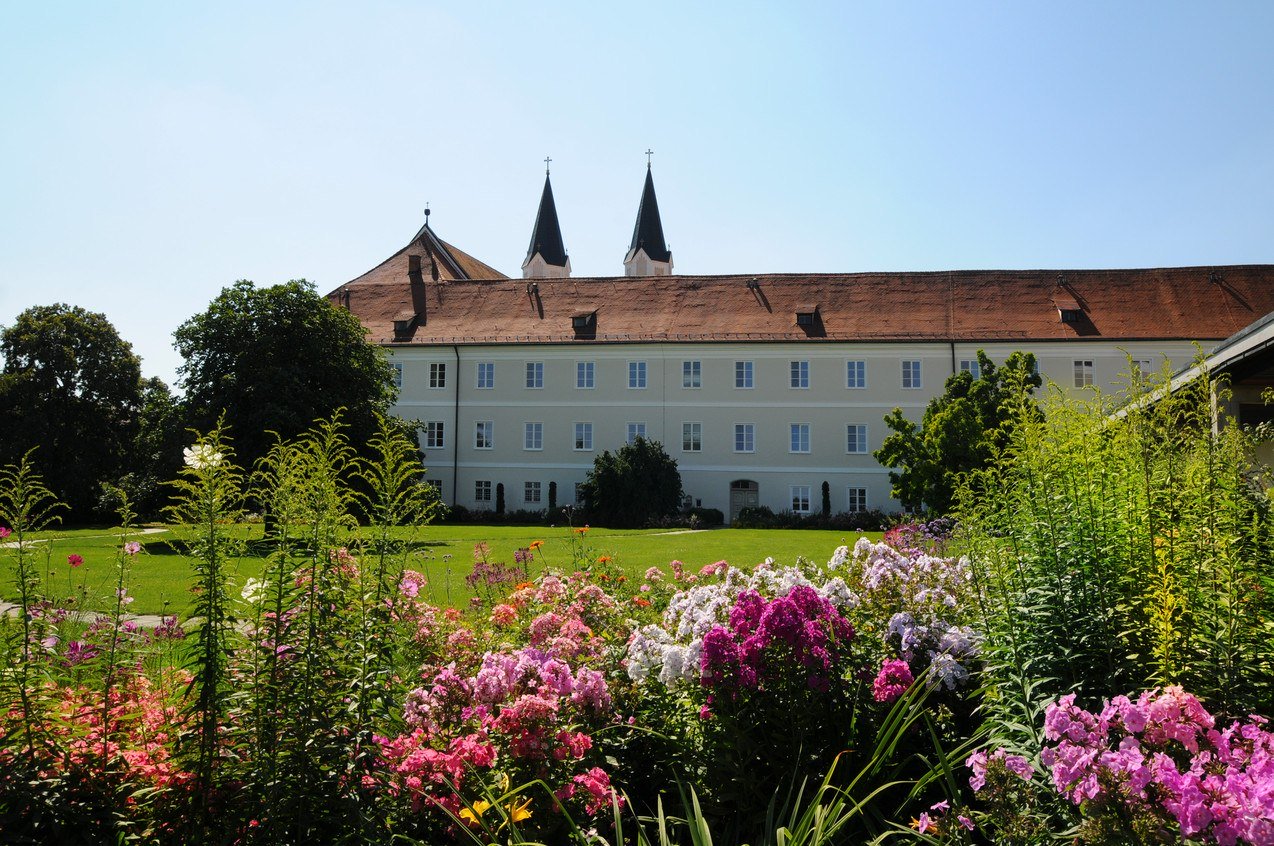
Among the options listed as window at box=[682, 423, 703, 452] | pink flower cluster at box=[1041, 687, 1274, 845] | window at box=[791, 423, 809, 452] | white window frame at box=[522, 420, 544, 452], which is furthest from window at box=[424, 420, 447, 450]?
pink flower cluster at box=[1041, 687, 1274, 845]

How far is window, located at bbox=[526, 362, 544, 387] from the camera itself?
43.4 metres

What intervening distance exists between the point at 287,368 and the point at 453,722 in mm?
26886

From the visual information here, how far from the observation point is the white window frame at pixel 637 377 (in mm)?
42406

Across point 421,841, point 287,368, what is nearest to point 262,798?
point 421,841

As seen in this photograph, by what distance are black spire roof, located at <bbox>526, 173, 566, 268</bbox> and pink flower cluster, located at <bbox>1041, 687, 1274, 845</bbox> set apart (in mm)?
63106

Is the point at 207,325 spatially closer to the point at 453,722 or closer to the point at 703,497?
the point at 703,497

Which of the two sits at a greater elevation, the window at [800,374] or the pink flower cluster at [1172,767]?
the window at [800,374]

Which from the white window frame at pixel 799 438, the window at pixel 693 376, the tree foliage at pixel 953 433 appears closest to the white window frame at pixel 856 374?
the white window frame at pixel 799 438

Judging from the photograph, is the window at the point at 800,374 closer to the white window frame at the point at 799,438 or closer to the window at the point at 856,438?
the white window frame at the point at 799,438

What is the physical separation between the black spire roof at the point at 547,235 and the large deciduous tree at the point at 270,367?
113 ft

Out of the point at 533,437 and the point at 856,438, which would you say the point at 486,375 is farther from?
the point at 856,438

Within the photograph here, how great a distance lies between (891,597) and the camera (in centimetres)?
587

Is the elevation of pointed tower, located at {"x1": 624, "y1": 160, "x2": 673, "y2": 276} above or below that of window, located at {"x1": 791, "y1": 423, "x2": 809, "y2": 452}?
above

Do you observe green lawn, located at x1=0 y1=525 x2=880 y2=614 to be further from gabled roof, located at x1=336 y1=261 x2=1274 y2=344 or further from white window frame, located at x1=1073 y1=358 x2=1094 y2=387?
white window frame, located at x1=1073 y1=358 x2=1094 y2=387
